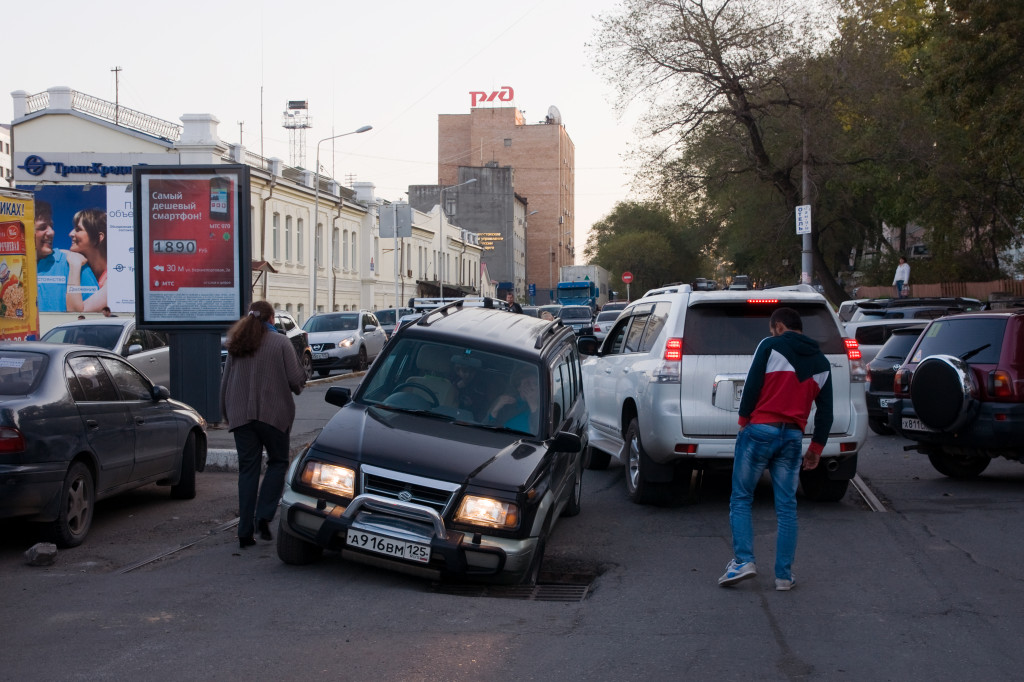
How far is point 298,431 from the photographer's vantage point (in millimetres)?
15398

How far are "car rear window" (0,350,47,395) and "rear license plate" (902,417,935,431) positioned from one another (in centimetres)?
816

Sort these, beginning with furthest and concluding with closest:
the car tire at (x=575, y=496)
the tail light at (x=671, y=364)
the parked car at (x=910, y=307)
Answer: the parked car at (x=910, y=307), the tail light at (x=671, y=364), the car tire at (x=575, y=496)

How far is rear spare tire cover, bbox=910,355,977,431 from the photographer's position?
10.4 meters

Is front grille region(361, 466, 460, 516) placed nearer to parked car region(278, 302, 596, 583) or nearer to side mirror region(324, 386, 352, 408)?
parked car region(278, 302, 596, 583)

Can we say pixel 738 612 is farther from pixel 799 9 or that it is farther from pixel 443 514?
pixel 799 9

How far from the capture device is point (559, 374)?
8539 mm

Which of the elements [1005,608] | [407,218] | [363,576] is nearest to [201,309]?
[363,576]

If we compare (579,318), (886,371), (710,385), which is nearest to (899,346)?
(886,371)

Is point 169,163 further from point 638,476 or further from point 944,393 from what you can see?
point 944,393

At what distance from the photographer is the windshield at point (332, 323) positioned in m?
30.9

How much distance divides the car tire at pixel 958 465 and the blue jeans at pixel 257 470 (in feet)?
23.3

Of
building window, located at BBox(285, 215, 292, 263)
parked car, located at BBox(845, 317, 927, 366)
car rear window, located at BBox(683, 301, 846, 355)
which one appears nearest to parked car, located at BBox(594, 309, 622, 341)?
building window, located at BBox(285, 215, 292, 263)

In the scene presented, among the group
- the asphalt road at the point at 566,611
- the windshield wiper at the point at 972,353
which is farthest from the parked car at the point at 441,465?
the windshield wiper at the point at 972,353

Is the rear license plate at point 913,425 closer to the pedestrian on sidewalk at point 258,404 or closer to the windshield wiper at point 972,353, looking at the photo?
the windshield wiper at point 972,353
